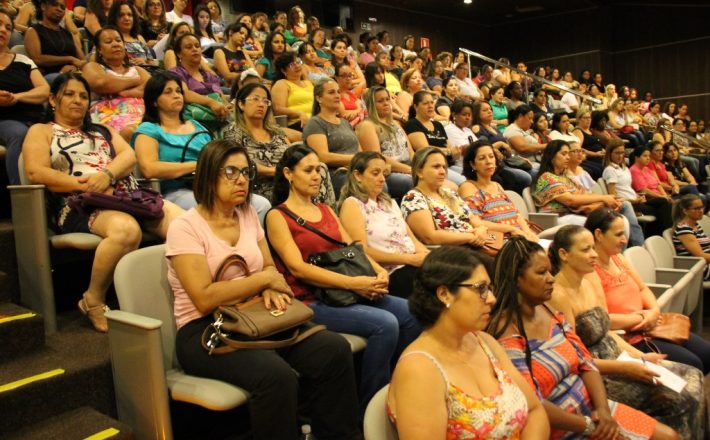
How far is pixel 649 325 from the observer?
2.76 metres

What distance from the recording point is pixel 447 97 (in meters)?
7.07

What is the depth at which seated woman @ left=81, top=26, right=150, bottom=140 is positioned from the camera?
314 centimetres

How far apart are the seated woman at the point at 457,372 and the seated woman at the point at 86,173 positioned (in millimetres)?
1197

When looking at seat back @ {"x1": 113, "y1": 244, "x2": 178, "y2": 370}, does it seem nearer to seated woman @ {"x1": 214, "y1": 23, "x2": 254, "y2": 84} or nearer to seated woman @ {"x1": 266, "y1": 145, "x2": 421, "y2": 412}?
seated woman @ {"x1": 266, "y1": 145, "x2": 421, "y2": 412}

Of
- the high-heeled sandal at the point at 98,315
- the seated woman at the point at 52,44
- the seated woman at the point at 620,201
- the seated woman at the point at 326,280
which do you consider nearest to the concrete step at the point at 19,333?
the high-heeled sandal at the point at 98,315

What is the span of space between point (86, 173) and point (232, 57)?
9.52 feet

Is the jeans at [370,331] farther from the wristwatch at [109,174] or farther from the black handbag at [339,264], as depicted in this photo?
the wristwatch at [109,174]

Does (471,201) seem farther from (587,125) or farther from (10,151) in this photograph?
(587,125)

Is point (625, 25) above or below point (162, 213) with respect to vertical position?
above

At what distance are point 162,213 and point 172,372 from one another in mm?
716

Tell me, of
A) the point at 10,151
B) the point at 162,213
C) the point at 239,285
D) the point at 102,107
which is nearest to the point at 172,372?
the point at 239,285

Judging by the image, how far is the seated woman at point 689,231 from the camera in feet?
14.3

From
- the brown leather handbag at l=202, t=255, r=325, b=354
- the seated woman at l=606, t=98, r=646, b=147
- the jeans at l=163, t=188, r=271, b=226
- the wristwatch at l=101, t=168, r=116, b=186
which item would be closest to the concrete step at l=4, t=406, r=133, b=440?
the brown leather handbag at l=202, t=255, r=325, b=354

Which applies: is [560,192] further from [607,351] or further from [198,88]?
[198,88]
